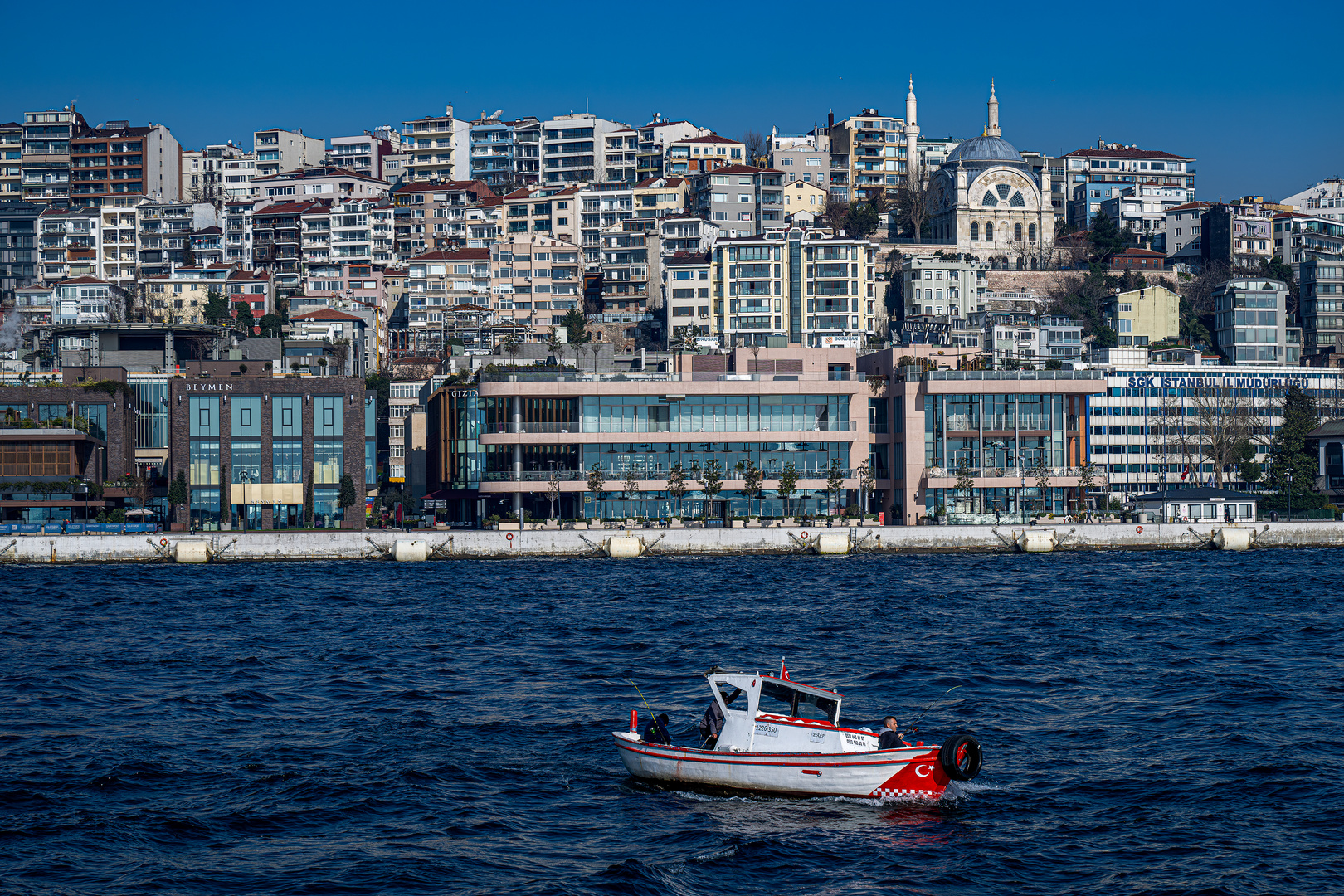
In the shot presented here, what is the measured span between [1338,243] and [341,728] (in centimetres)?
18000

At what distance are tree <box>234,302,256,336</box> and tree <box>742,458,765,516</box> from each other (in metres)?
67.1

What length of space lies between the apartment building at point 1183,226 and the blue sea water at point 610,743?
13946cm

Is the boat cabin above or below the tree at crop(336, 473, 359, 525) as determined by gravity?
below

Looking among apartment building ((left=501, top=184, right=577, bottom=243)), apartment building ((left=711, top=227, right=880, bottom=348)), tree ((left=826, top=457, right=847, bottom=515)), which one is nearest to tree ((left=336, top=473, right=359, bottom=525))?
tree ((left=826, top=457, right=847, bottom=515))

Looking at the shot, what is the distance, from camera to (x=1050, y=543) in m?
90.1

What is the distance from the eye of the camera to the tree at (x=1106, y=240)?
616 ft

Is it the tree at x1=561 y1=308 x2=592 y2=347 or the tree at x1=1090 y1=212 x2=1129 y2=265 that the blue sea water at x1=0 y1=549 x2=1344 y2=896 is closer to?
the tree at x1=561 y1=308 x2=592 y2=347

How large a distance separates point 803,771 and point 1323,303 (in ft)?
523

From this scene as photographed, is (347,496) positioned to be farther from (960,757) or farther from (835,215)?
(835,215)

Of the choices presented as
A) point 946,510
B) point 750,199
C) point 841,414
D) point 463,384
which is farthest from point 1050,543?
point 750,199

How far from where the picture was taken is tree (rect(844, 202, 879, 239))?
Answer: 7436 inches

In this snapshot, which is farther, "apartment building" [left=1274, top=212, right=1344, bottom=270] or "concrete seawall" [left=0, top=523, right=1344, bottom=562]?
"apartment building" [left=1274, top=212, right=1344, bottom=270]

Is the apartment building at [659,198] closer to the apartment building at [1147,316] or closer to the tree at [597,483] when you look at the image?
the apartment building at [1147,316]

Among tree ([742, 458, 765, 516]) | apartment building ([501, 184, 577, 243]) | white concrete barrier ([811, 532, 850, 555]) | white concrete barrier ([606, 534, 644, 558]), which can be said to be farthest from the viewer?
apartment building ([501, 184, 577, 243])
